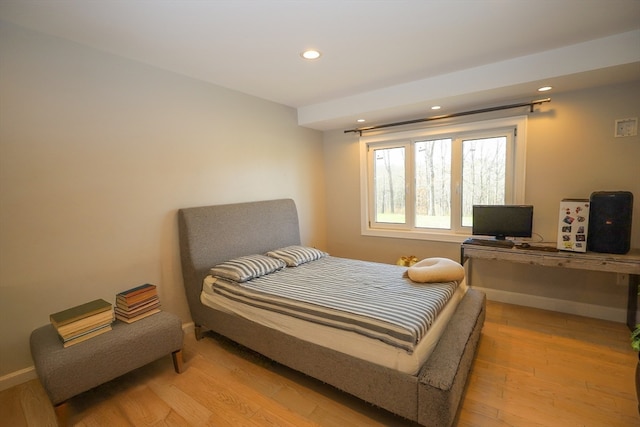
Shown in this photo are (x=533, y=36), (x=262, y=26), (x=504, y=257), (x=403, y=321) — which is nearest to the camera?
(x=403, y=321)

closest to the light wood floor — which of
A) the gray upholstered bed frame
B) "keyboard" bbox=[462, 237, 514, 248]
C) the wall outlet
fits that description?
the gray upholstered bed frame

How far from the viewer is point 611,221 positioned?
2.40 meters

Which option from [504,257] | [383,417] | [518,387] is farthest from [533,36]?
[383,417]

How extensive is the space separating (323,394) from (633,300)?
287 centimetres

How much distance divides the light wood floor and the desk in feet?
1.24

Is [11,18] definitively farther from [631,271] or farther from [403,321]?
[631,271]

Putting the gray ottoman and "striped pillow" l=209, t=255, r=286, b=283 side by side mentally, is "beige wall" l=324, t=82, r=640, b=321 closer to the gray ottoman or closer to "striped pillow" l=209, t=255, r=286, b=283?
"striped pillow" l=209, t=255, r=286, b=283

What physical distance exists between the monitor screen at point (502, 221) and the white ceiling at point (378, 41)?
114 centimetres

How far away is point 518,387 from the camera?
74.3 inches

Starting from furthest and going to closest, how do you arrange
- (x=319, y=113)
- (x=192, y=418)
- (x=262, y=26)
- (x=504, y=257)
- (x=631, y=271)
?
(x=319, y=113)
(x=504, y=257)
(x=631, y=271)
(x=262, y=26)
(x=192, y=418)

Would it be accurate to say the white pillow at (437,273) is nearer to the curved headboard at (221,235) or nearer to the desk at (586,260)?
the desk at (586,260)

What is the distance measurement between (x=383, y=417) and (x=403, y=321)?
62cm

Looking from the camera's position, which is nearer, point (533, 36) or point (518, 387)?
point (518, 387)

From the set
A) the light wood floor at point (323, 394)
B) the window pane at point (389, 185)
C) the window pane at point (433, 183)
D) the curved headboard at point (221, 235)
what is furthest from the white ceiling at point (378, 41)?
the light wood floor at point (323, 394)
